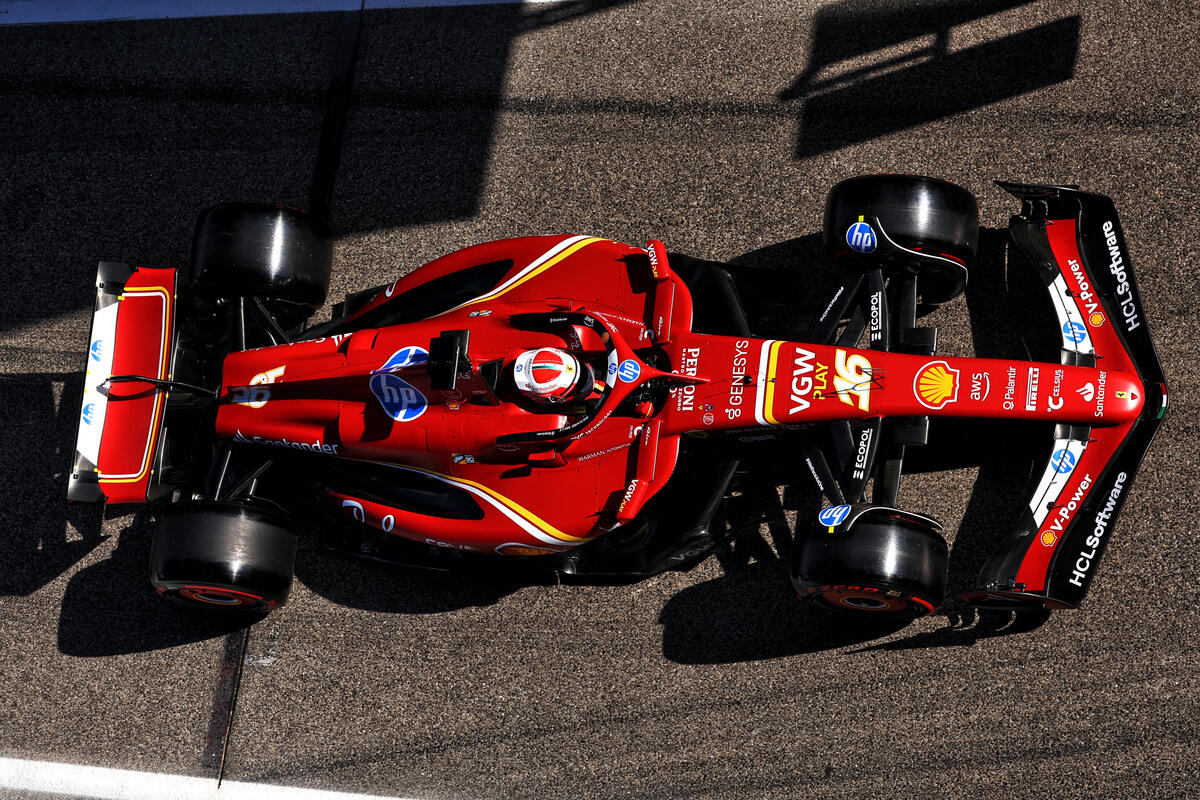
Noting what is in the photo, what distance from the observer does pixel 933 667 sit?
476cm

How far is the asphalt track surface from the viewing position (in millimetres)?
4754

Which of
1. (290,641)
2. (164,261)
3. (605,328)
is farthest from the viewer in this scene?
(164,261)

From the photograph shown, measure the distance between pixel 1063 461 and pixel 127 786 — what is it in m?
4.93

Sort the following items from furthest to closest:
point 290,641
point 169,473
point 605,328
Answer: point 290,641
point 169,473
point 605,328

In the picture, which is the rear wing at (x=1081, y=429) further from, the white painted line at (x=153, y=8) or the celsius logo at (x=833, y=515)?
the white painted line at (x=153, y=8)

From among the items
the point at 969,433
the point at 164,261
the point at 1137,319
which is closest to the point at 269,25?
the point at 164,261

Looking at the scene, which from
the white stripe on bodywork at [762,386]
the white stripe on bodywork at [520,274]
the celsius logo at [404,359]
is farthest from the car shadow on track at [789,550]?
the celsius logo at [404,359]

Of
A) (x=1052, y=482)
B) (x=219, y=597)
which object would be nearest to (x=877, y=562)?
(x=1052, y=482)

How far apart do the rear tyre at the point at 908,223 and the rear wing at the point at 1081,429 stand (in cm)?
31

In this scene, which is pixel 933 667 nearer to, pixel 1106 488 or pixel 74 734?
pixel 1106 488

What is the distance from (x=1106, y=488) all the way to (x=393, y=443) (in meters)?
3.19

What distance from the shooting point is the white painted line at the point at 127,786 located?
4984 millimetres

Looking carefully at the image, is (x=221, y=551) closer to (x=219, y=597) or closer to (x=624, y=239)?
(x=219, y=597)

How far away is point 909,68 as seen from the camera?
532cm
